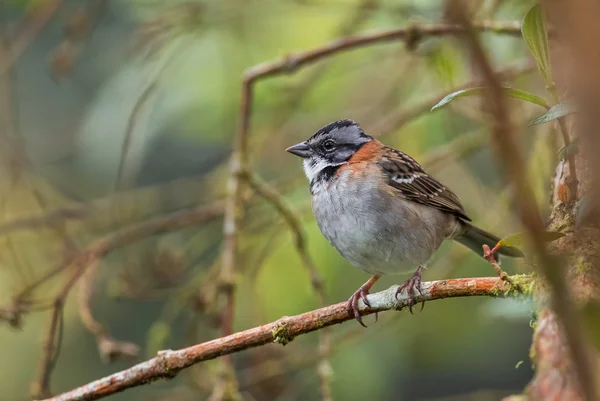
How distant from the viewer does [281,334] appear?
212cm

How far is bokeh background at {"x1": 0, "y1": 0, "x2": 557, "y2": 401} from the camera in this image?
364 centimetres

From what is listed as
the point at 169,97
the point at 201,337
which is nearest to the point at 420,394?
the point at 201,337

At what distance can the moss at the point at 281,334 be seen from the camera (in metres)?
2.10

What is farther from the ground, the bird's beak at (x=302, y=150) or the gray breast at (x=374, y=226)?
the bird's beak at (x=302, y=150)

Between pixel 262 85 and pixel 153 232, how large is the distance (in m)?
1.09

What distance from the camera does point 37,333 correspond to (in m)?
5.69

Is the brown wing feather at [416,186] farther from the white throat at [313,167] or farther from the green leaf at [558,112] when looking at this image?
the green leaf at [558,112]

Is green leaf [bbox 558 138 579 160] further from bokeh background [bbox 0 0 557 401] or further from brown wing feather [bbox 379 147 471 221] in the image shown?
brown wing feather [bbox 379 147 471 221]

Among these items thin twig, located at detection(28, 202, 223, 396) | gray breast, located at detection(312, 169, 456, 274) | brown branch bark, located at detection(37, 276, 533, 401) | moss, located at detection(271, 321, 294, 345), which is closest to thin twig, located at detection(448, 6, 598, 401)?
brown branch bark, located at detection(37, 276, 533, 401)

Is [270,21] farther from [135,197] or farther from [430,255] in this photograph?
[430,255]

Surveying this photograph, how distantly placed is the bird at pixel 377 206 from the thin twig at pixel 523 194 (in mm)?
2306

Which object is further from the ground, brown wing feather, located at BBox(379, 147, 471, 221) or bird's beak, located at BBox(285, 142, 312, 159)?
bird's beak, located at BBox(285, 142, 312, 159)

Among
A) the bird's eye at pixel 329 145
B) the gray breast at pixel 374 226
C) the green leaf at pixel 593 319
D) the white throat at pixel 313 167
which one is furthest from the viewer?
the bird's eye at pixel 329 145

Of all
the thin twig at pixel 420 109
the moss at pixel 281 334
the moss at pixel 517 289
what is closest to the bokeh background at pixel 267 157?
the thin twig at pixel 420 109
